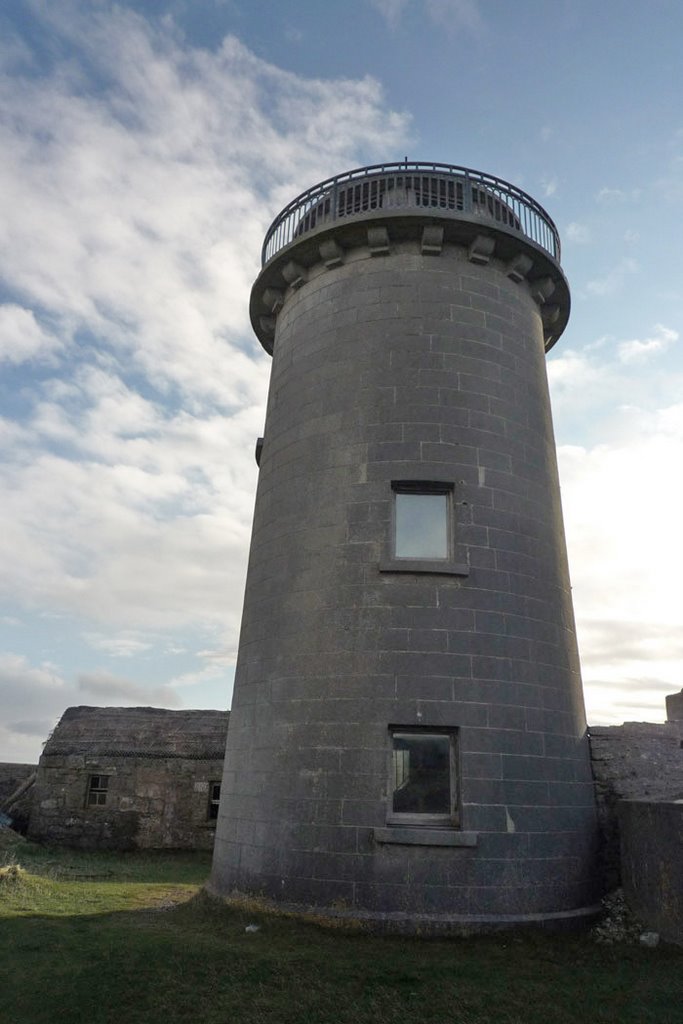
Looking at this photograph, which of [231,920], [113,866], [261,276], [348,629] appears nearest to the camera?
[231,920]

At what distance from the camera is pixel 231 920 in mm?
8844

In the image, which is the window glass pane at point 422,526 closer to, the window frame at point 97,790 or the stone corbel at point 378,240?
the stone corbel at point 378,240

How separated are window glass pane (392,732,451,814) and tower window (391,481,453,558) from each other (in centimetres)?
243

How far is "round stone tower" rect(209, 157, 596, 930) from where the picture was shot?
8742 mm

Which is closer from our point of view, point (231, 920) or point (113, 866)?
point (231, 920)

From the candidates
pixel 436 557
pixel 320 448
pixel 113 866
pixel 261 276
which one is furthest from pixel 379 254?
pixel 113 866

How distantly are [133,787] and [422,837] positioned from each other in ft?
40.9

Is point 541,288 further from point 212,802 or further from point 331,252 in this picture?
point 212,802

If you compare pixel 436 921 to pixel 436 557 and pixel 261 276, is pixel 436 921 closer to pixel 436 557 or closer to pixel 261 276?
pixel 436 557

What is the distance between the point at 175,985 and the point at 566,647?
6562mm

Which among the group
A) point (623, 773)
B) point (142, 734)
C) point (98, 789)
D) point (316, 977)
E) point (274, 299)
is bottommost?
point (316, 977)

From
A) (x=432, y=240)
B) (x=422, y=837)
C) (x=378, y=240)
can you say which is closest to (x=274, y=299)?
(x=378, y=240)

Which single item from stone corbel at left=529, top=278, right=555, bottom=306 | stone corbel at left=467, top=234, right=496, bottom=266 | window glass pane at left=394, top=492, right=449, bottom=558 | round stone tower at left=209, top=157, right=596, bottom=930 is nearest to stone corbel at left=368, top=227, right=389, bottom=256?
round stone tower at left=209, top=157, right=596, bottom=930

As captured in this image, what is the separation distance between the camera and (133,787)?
61.5 ft
